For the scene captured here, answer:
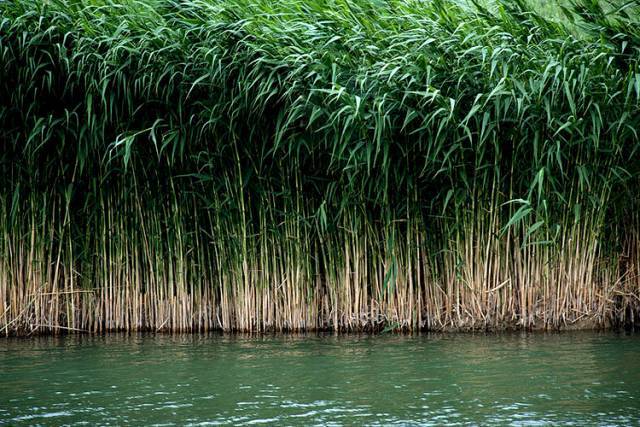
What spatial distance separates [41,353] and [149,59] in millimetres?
2286

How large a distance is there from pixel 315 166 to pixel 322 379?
89.9 inches

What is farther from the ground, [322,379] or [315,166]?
[315,166]

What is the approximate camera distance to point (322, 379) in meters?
5.50

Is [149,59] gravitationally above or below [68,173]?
above

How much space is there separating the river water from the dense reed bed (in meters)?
0.38

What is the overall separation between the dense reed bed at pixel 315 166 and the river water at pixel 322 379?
0.38m

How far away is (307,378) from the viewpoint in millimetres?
5543

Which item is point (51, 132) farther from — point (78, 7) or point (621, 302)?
point (621, 302)

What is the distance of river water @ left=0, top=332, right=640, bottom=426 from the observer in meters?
4.55

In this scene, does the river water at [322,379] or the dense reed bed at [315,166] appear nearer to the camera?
the river water at [322,379]

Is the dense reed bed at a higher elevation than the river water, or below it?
higher

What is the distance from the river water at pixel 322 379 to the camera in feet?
14.9

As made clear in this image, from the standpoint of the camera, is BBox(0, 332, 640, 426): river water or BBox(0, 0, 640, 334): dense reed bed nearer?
BBox(0, 332, 640, 426): river water

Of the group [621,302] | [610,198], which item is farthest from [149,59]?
[621,302]
